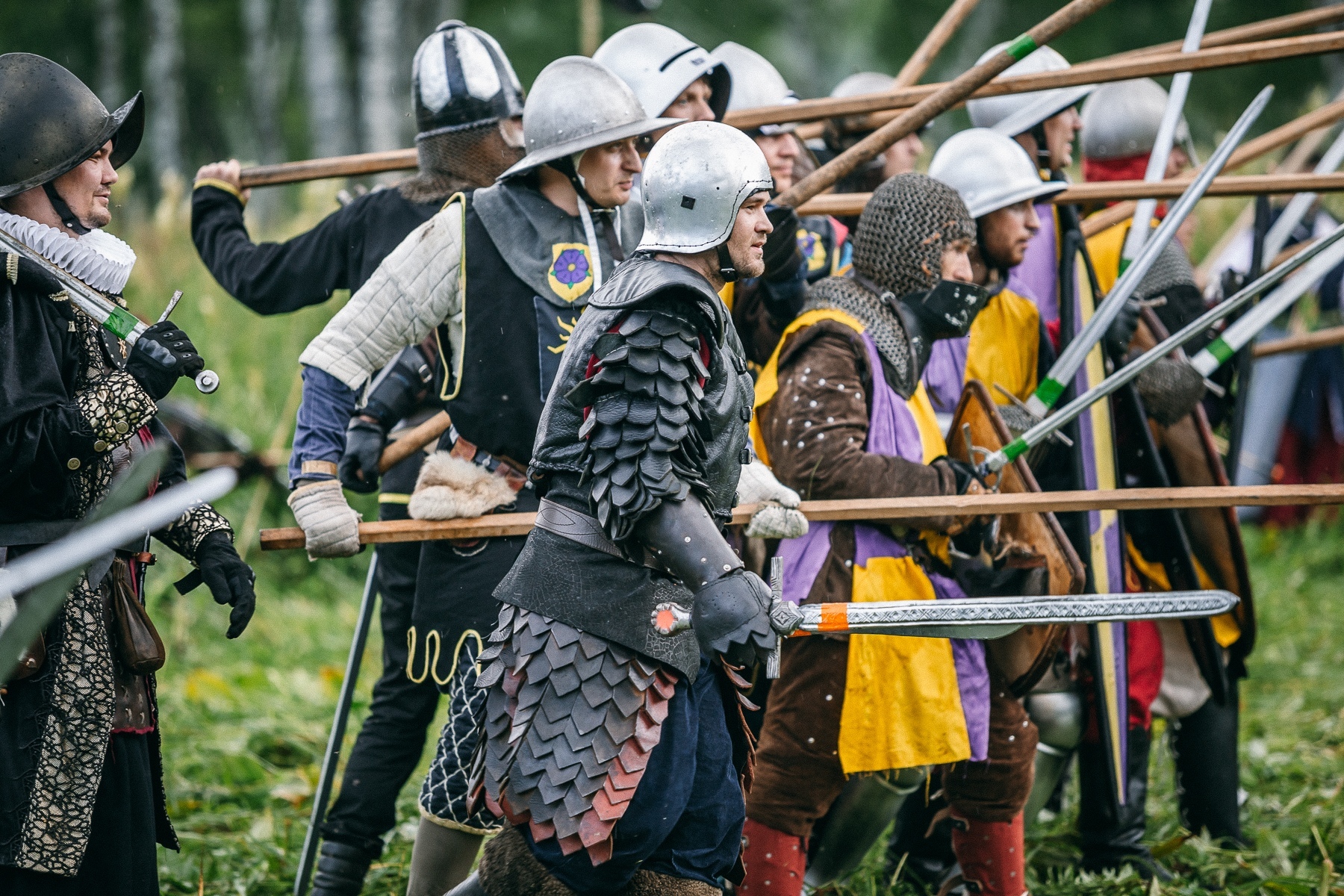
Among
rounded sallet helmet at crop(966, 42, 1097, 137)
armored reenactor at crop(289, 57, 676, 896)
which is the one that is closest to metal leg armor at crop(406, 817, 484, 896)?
armored reenactor at crop(289, 57, 676, 896)

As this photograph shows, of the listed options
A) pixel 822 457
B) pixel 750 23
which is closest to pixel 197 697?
pixel 822 457

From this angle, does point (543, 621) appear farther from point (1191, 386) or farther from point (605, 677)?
point (1191, 386)

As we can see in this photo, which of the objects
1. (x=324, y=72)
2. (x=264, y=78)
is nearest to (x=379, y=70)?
(x=324, y=72)

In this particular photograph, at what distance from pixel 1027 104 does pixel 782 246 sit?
1.64 metres

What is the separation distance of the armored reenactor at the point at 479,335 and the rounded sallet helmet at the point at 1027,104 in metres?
1.64

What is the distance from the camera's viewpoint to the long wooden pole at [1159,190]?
4062mm

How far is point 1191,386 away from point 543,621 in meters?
2.32

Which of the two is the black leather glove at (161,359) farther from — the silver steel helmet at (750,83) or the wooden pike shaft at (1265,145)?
the wooden pike shaft at (1265,145)

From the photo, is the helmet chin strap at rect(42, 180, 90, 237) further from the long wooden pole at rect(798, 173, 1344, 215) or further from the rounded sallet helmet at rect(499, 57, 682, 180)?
the long wooden pole at rect(798, 173, 1344, 215)

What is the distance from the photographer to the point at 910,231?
142 inches

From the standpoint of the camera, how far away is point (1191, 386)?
425 cm

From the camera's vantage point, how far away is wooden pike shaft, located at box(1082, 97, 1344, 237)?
15.9 feet

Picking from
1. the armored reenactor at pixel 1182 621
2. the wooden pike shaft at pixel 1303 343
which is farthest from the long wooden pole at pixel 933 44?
the wooden pike shaft at pixel 1303 343

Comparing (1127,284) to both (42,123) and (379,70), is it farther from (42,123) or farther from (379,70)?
(379,70)
